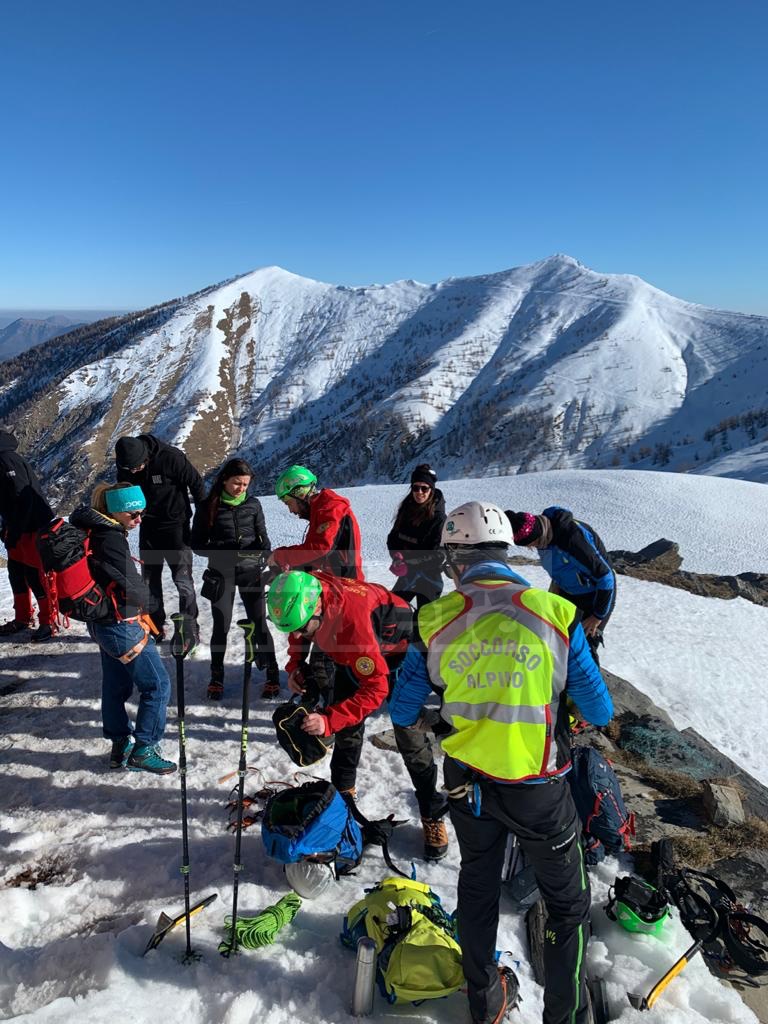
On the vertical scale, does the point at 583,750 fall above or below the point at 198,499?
below

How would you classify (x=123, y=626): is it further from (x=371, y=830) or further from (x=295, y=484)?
(x=371, y=830)

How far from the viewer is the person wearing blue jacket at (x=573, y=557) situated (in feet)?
17.5

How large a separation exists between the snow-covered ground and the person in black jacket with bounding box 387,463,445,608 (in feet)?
5.58

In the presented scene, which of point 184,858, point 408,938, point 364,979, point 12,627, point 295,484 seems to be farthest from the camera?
point 12,627

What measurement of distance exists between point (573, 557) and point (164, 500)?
182 inches

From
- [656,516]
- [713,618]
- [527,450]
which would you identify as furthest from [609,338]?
[713,618]

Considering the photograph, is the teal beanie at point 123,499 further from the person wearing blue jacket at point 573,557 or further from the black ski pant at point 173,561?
the person wearing blue jacket at point 573,557

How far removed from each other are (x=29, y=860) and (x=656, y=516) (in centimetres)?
1960

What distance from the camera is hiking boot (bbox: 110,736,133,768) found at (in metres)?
5.38

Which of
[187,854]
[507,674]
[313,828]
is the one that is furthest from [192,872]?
[507,674]

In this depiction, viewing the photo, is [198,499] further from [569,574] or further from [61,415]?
[61,415]

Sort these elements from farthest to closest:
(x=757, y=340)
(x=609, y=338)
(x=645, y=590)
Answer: (x=609, y=338)
(x=757, y=340)
(x=645, y=590)

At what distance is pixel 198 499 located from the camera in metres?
6.76

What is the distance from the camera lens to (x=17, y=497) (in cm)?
707
